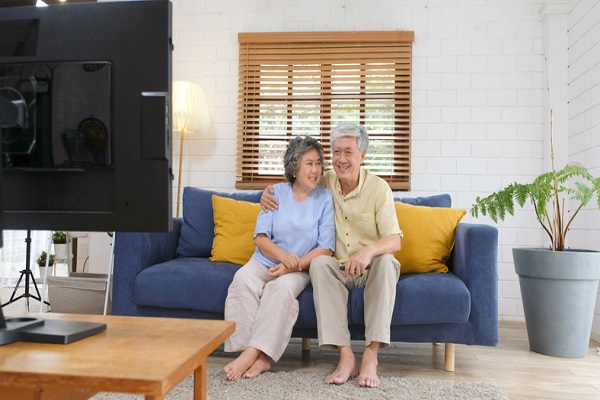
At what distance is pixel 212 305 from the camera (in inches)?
97.7

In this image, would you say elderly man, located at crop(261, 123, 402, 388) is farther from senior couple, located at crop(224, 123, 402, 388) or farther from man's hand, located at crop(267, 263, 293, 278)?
man's hand, located at crop(267, 263, 293, 278)

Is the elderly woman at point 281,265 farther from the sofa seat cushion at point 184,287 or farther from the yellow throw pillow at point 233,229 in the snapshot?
the yellow throw pillow at point 233,229

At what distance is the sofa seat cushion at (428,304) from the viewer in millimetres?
2336

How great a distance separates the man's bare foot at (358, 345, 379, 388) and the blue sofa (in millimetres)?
161

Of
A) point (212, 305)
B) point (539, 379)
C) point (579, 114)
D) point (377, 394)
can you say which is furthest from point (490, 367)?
point (579, 114)

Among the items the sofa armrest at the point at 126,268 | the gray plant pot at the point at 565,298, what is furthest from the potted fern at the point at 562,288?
the sofa armrest at the point at 126,268

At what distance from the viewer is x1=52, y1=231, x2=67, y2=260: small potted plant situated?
4.43 metres

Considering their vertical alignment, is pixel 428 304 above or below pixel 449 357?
above

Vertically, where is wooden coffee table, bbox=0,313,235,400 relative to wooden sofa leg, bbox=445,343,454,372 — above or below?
above

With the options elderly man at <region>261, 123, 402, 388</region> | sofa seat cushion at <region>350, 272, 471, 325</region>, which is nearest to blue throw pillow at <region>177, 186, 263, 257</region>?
elderly man at <region>261, 123, 402, 388</region>

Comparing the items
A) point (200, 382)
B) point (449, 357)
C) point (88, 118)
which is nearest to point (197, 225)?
point (449, 357)

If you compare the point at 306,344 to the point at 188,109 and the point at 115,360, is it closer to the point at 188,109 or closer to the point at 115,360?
the point at 188,109

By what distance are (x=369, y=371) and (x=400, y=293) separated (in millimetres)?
Result: 375

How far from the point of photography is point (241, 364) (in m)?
2.21
